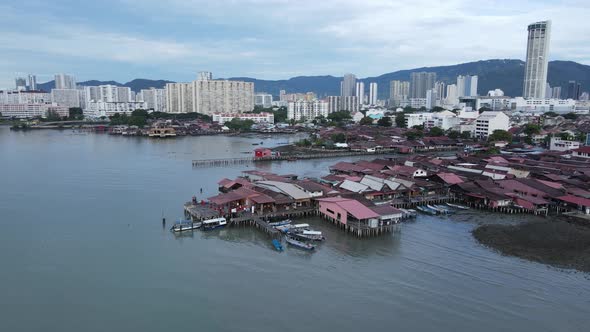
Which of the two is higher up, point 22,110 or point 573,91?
point 573,91

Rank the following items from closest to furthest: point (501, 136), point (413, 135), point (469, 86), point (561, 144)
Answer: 1. point (561, 144)
2. point (501, 136)
3. point (413, 135)
4. point (469, 86)

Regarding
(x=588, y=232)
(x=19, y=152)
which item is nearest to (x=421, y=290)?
(x=588, y=232)

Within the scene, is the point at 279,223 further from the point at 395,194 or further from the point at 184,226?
the point at 395,194

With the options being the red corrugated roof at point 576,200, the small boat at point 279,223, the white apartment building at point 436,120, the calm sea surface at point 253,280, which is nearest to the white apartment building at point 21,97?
the white apartment building at point 436,120

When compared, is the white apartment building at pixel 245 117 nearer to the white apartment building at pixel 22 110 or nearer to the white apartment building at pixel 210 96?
the white apartment building at pixel 210 96

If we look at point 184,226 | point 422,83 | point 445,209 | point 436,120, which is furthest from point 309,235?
point 422,83

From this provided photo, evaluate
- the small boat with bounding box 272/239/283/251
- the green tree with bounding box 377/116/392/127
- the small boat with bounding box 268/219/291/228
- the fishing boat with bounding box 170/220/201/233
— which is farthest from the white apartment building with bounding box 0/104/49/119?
the small boat with bounding box 272/239/283/251
